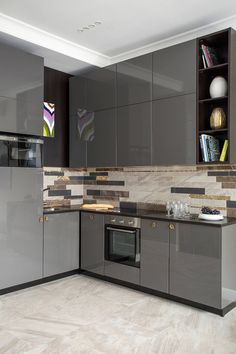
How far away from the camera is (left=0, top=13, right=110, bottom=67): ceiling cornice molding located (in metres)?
3.57

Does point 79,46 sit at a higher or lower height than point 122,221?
higher

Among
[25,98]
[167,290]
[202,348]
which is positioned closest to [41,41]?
[25,98]

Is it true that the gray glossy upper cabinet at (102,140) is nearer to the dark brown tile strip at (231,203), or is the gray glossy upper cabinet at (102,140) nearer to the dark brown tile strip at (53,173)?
A: the dark brown tile strip at (53,173)

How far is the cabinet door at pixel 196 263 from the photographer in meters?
3.15

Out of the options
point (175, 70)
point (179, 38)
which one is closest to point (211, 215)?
point (175, 70)

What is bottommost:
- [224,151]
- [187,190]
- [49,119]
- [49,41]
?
[187,190]

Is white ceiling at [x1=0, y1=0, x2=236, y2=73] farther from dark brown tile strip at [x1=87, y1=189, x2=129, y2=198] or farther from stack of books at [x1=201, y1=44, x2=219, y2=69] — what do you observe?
dark brown tile strip at [x1=87, y1=189, x2=129, y2=198]

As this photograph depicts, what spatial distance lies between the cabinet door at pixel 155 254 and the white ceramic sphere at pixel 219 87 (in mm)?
1417

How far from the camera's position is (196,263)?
10.8 feet

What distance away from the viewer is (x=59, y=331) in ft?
9.38

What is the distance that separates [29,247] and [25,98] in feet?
5.51

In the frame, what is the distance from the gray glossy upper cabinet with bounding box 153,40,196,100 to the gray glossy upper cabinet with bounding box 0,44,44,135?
1355mm

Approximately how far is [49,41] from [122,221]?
2.25 meters

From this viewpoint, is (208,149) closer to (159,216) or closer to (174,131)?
(174,131)
